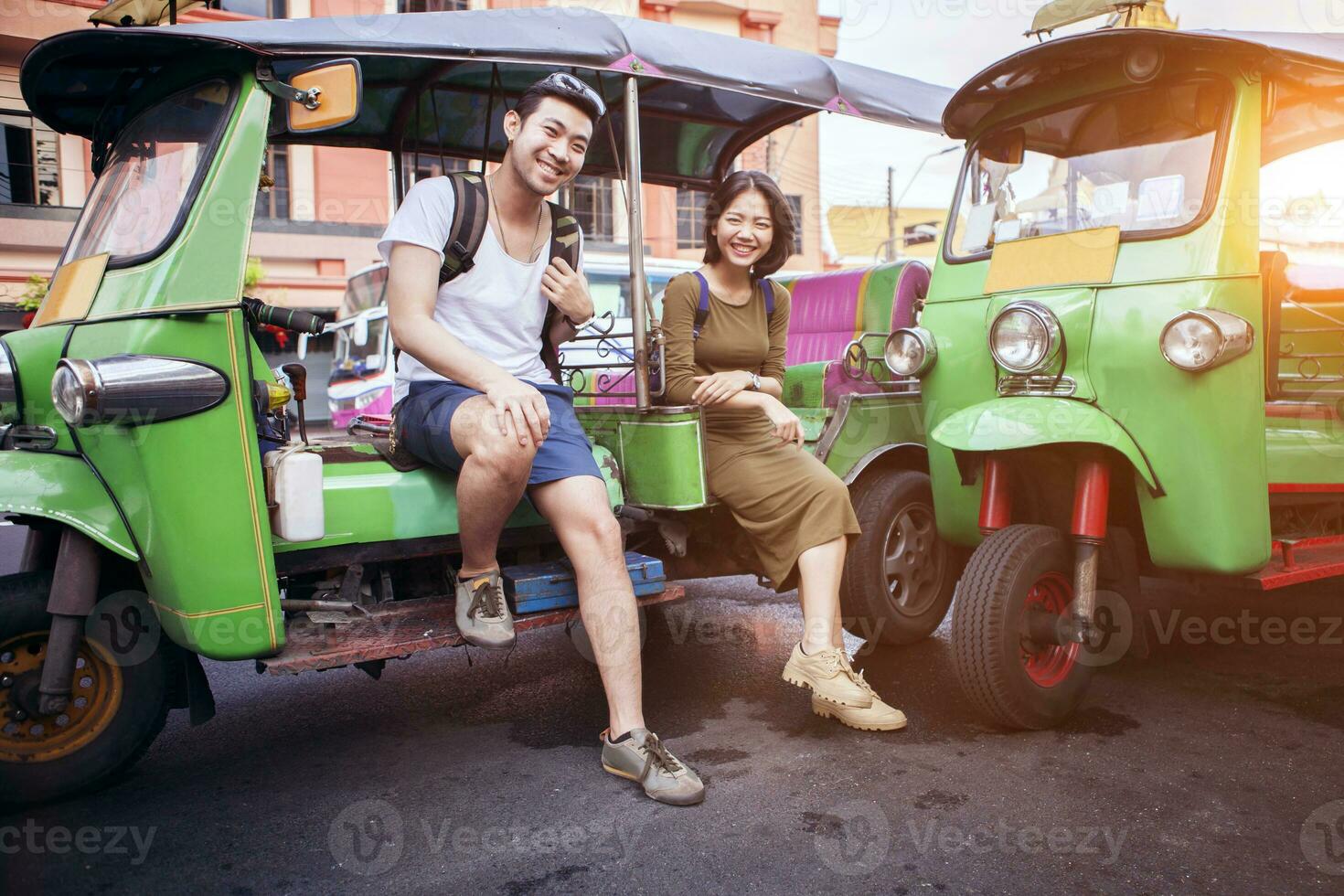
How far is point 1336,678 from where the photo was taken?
382cm

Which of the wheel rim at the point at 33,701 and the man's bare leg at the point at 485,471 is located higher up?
the man's bare leg at the point at 485,471

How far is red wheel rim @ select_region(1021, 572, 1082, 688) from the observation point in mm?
3314

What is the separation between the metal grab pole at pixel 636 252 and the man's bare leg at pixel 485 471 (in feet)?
2.10

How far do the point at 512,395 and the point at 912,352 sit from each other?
179cm

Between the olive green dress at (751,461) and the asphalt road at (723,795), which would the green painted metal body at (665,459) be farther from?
the asphalt road at (723,795)

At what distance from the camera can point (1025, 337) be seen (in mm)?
3438
